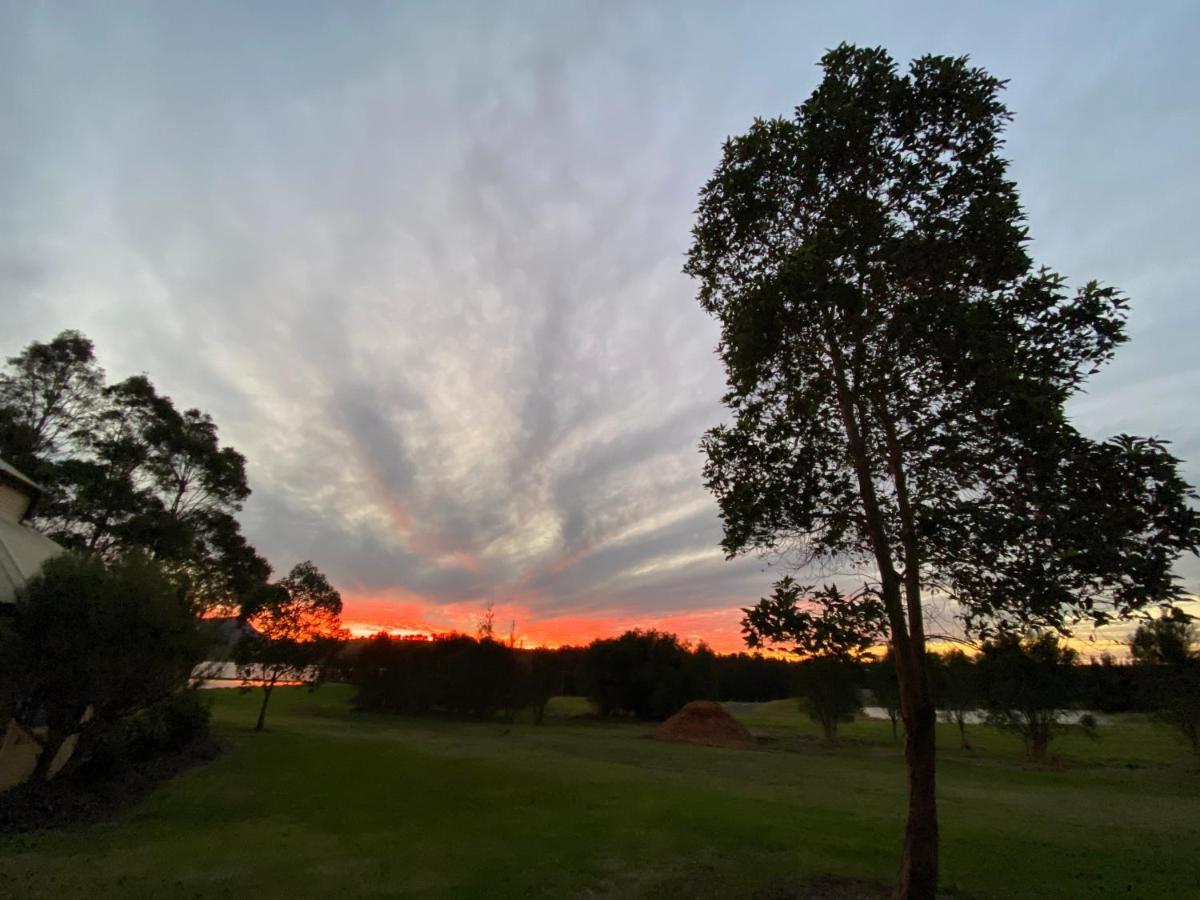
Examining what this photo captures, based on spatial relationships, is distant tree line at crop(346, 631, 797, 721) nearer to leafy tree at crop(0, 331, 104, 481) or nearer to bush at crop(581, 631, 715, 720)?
bush at crop(581, 631, 715, 720)

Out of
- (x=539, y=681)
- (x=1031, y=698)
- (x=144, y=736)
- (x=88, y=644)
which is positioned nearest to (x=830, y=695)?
(x=1031, y=698)

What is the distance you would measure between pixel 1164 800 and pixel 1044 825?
1357 cm

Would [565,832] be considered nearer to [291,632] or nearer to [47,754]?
[47,754]

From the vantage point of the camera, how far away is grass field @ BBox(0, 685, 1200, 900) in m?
10.4

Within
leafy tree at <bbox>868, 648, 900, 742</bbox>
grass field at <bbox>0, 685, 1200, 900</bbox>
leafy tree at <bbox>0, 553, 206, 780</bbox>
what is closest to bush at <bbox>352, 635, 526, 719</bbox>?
grass field at <bbox>0, 685, 1200, 900</bbox>

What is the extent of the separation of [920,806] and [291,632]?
36695mm

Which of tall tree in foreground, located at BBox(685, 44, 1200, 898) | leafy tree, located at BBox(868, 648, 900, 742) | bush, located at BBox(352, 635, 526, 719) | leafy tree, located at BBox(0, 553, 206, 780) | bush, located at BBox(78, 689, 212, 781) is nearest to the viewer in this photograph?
tall tree in foreground, located at BBox(685, 44, 1200, 898)

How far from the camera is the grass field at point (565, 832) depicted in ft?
34.0

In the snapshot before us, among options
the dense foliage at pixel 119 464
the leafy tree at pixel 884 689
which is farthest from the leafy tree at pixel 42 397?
the leafy tree at pixel 884 689

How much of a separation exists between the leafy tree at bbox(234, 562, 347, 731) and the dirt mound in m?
25.6

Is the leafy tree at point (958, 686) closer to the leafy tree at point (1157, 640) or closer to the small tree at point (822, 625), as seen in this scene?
the leafy tree at point (1157, 640)

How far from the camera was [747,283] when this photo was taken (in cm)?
1173

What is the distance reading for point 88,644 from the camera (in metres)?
15.1

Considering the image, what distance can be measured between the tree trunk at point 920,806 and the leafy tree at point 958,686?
37.0 meters
